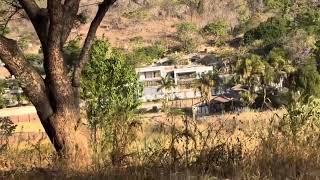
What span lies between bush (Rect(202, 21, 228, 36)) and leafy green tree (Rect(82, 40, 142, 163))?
58574 millimetres

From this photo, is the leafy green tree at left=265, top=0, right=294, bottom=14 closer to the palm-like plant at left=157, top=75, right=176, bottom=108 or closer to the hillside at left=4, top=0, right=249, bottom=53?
the hillside at left=4, top=0, right=249, bottom=53

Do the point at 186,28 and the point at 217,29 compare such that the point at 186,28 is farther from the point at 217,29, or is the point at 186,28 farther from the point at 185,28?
the point at 217,29

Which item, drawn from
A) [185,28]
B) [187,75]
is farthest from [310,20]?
[185,28]

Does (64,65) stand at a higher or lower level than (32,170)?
higher

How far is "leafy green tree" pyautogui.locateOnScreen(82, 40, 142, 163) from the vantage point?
11.9 ft

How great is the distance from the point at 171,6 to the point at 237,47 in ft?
81.9

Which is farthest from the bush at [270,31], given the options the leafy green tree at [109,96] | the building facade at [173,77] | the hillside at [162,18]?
the leafy green tree at [109,96]

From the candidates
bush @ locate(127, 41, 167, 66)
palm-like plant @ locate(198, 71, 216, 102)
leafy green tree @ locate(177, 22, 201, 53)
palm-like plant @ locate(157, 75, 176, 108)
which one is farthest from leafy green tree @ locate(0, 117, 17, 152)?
leafy green tree @ locate(177, 22, 201, 53)

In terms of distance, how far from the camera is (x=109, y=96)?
9.54 metres

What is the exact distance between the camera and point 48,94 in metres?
4.62

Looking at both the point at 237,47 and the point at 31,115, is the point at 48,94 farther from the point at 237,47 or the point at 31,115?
the point at 237,47

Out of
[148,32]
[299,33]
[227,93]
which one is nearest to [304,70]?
[227,93]

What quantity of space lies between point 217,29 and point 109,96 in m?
69.8

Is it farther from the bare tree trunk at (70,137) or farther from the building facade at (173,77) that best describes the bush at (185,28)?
the bare tree trunk at (70,137)
